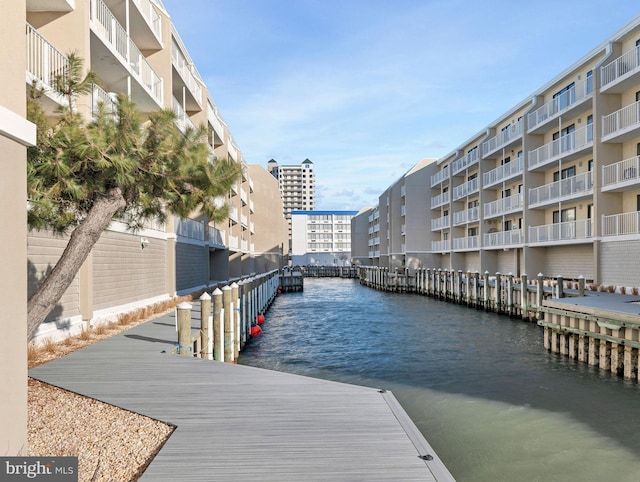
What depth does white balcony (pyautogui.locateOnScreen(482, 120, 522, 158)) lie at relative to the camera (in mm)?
35625

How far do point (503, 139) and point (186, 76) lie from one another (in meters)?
25.2

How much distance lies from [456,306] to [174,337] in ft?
89.4

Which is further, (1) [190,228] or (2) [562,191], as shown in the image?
(1) [190,228]

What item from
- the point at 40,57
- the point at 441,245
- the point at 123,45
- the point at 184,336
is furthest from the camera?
the point at 441,245

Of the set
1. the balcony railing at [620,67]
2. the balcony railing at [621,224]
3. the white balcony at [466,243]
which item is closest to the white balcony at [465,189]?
the white balcony at [466,243]

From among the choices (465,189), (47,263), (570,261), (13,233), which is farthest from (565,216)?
(13,233)

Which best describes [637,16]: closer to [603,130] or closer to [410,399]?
[603,130]

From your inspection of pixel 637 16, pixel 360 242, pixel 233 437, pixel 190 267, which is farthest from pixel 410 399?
pixel 360 242

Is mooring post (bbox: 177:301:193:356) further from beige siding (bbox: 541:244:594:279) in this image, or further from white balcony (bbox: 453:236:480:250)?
white balcony (bbox: 453:236:480:250)

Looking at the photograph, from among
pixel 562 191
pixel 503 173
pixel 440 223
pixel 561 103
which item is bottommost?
pixel 440 223

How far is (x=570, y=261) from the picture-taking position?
3067 cm

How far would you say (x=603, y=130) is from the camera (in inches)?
1016

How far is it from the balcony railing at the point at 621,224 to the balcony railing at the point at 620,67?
7179mm

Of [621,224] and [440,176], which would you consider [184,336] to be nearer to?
[621,224]
